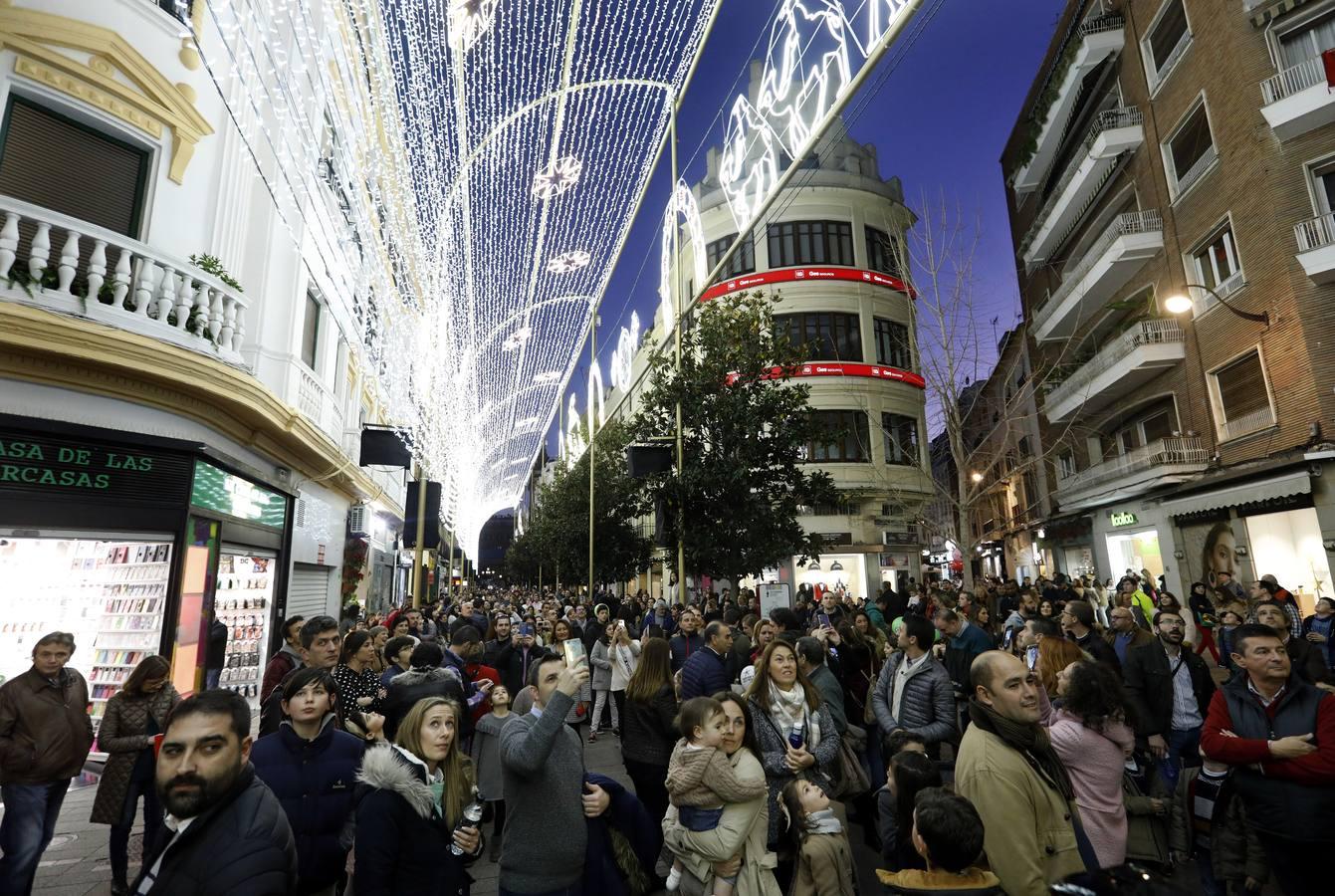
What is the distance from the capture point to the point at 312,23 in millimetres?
11844

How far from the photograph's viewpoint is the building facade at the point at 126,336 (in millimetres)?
7148

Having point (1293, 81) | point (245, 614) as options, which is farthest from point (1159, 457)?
point (245, 614)

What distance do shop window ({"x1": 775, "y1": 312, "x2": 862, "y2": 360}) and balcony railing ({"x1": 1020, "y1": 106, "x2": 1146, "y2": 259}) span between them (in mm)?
8056

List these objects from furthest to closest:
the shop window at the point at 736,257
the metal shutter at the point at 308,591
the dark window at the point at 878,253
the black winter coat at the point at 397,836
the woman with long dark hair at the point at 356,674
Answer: the shop window at the point at 736,257, the dark window at the point at 878,253, the metal shutter at the point at 308,591, the woman with long dark hair at the point at 356,674, the black winter coat at the point at 397,836

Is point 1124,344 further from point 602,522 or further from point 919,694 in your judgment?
point 919,694

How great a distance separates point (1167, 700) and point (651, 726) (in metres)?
4.23

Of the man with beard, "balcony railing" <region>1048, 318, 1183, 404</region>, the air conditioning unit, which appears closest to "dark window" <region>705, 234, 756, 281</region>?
"balcony railing" <region>1048, 318, 1183, 404</region>

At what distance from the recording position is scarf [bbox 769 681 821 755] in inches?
180

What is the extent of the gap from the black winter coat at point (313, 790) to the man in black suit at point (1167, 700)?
5.79 meters

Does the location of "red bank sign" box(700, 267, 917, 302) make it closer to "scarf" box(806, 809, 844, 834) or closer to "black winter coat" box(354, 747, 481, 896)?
"scarf" box(806, 809, 844, 834)

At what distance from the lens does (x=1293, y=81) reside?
15.8 meters

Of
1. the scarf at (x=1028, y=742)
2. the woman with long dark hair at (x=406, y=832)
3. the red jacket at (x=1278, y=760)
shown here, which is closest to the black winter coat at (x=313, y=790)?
the woman with long dark hair at (x=406, y=832)

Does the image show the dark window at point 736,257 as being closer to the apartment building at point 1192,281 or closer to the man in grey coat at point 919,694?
the apartment building at point 1192,281

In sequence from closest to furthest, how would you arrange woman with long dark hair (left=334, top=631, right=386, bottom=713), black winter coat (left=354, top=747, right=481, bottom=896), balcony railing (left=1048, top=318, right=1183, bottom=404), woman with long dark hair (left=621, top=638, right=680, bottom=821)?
black winter coat (left=354, top=747, right=481, bottom=896) → woman with long dark hair (left=621, top=638, right=680, bottom=821) → woman with long dark hair (left=334, top=631, right=386, bottom=713) → balcony railing (left=1048, top=318, right=1183, bottom=404)
